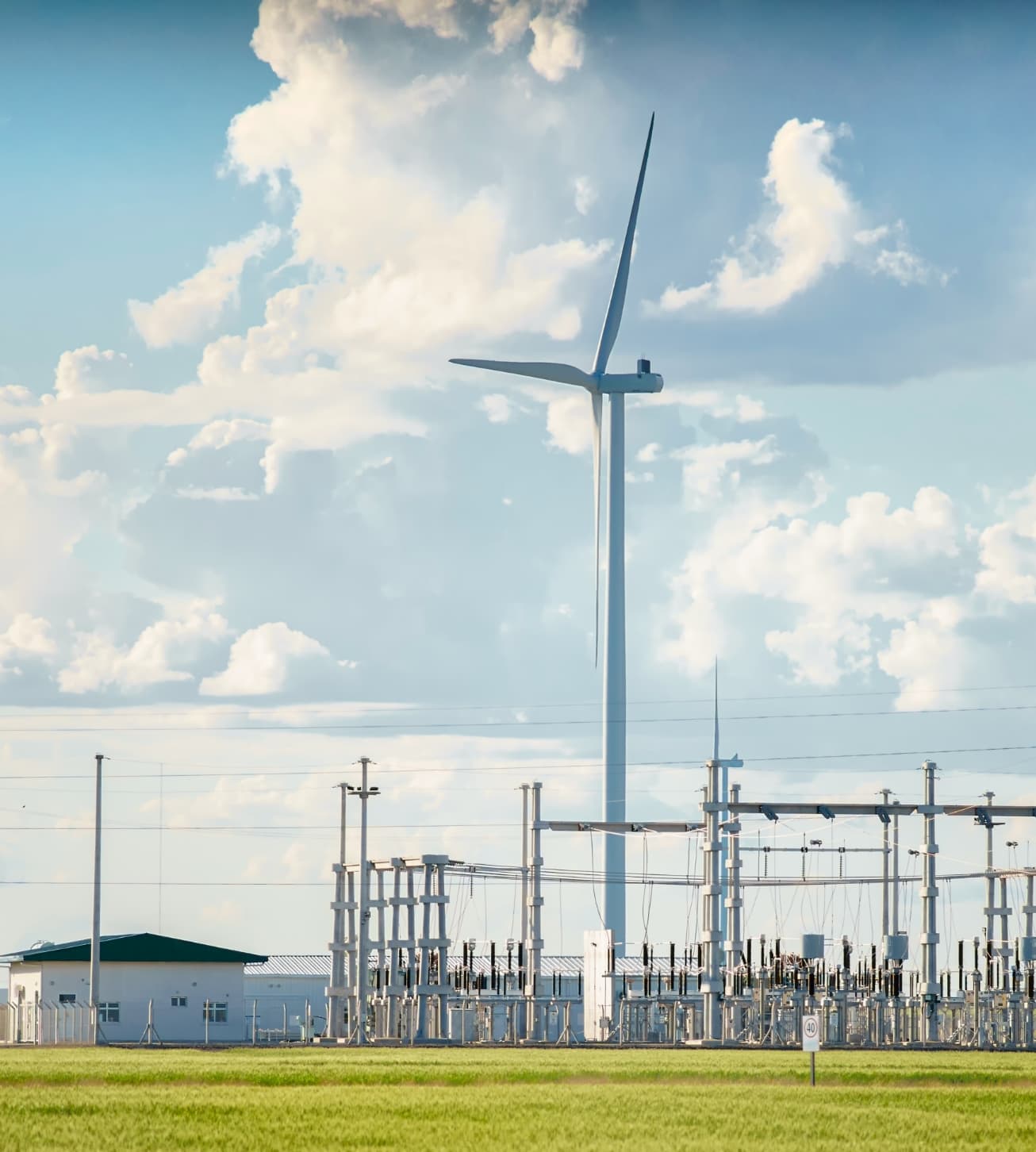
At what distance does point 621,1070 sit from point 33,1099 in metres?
13.3

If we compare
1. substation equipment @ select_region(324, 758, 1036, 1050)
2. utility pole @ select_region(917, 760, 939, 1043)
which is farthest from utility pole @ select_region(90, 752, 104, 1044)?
utility pole @ select_region(917, 760, 939, 1043)

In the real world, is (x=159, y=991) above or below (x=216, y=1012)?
above

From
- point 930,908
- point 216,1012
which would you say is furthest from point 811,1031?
point 216,1012

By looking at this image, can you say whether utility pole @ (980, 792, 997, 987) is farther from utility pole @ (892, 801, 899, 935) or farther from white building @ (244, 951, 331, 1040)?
white building @ (244, 951, 331, 1040)

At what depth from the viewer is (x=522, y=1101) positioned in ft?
109

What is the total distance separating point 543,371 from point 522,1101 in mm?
49409

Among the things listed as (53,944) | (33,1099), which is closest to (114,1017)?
(53,944)

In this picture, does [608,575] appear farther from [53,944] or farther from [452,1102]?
[452,1102]

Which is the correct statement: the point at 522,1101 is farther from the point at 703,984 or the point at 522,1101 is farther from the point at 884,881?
the point at 884,881

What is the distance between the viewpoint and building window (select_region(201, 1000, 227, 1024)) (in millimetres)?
78438

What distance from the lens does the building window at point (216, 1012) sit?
78438mm

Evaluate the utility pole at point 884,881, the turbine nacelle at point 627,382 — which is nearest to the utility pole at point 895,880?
the utility pole at point 884,881

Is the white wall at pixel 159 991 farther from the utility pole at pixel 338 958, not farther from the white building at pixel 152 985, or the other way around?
the utility pole at pixel 338 958

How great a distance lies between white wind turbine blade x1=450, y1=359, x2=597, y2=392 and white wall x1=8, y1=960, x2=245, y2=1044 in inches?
967
